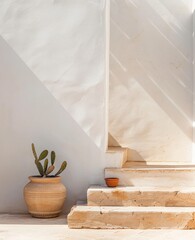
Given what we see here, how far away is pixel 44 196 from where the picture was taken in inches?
215

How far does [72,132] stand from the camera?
19.6 ft

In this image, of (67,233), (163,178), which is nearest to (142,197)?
(163,178)

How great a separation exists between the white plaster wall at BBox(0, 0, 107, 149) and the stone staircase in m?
0.65

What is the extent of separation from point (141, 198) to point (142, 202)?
46 mm

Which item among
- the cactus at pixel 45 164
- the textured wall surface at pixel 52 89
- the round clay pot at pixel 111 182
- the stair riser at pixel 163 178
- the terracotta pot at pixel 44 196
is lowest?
the stair riser at pixel 163 178

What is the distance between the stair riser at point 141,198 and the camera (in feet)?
17.3

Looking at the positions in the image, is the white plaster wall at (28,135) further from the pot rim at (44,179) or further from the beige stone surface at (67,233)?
the beige stone surface at (67,233)

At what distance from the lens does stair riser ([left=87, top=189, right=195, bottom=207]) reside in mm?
5277

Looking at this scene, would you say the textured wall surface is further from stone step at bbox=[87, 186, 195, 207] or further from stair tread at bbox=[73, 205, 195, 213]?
stair tread at bbox=[73, 205, 195, 213]

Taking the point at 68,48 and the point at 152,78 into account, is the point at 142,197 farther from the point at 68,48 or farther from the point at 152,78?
the point at 152,78

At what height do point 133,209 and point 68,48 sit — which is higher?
point 68,48

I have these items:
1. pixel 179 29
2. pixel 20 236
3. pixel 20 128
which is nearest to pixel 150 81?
pixel 179 29

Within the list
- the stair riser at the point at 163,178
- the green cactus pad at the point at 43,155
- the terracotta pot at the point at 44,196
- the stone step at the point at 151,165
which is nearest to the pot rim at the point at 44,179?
the terracotta pot at the point at 44,196

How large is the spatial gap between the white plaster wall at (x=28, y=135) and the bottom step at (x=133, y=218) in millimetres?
913
